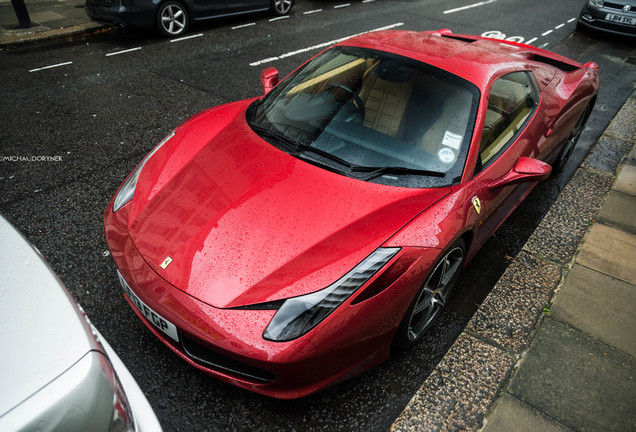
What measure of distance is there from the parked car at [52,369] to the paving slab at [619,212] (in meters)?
3.93

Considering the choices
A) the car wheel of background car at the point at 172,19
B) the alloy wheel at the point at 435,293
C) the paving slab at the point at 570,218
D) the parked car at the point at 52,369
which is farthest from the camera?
the car wheel of background car at the point at 172,19

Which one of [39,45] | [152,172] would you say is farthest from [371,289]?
[39,45]

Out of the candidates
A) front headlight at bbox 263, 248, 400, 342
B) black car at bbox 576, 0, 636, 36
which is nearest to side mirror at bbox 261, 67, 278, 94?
front headlight at bbox 263, 248, 400, 342

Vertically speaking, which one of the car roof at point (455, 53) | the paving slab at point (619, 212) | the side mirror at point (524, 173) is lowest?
the paving slab at point (619, 212)

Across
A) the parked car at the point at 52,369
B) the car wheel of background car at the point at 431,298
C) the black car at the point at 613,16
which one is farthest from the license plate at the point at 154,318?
the black car at the point at 613,16

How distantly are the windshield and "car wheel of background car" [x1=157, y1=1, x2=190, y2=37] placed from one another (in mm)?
5888

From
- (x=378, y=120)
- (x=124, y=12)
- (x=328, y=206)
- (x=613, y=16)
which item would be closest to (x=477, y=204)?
(x=378, y=120)

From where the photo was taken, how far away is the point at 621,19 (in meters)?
9.44

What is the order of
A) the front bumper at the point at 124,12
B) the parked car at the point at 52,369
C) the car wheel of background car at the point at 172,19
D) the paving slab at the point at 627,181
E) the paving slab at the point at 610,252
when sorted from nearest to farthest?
the parked car at the point at 52,369, the paving slab at the point at 610,252, the paving slab at the point at 627,181, the front bumper at the point at 124,12, the car wheel of background car at the point at 172,19

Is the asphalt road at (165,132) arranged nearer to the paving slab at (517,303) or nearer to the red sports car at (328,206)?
the paving slab at (517,303)

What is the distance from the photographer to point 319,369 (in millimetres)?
2100

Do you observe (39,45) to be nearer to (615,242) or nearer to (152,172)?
(152,172)

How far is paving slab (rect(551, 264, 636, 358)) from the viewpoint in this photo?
2883mm

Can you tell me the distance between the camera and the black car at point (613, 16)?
9414 millimetres
